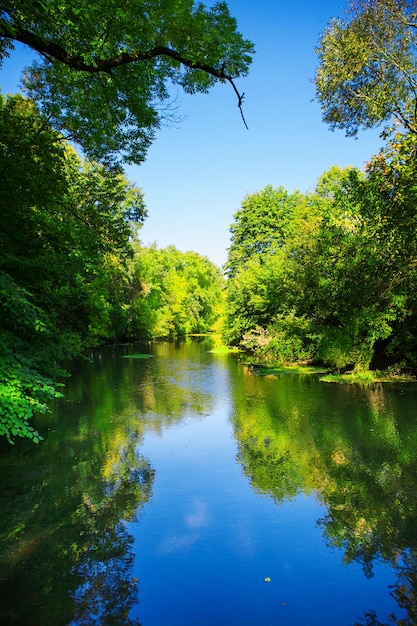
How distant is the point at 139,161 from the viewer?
10.2 meters

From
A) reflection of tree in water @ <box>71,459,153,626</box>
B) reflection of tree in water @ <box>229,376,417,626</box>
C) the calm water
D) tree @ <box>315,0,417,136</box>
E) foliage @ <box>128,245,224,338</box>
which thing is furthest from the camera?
foliage @ <box>128,245,224,338</box>

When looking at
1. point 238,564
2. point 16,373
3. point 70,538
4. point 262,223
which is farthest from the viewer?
→ point 262,223

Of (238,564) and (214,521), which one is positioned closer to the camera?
(238,564)

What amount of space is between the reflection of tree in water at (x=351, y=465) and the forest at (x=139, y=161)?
4.01m

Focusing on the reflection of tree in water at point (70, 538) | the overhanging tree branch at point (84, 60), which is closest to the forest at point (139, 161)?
the overhanging tree branch at point (84, 60)

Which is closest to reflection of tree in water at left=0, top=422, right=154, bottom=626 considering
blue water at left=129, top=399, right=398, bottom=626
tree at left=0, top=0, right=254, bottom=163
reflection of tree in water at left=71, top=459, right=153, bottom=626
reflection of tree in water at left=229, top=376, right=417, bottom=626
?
reflection of tree in water at left=71, top=459, right=153, bottom=626

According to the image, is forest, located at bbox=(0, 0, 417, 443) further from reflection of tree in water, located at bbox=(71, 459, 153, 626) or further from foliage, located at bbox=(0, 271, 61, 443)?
reflection of tree in water, located at bbox=(71, 459, 153, 626)

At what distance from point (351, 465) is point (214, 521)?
11.1ft

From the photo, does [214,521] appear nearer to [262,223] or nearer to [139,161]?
[139,161]

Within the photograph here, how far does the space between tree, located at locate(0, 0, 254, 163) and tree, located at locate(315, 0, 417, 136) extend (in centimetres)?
622

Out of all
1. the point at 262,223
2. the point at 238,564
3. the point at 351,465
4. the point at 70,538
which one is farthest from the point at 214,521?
the point at 262,223

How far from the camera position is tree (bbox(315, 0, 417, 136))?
11172mm

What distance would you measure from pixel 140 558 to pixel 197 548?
722mm

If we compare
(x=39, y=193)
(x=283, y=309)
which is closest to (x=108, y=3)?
(x=39, y=193)
